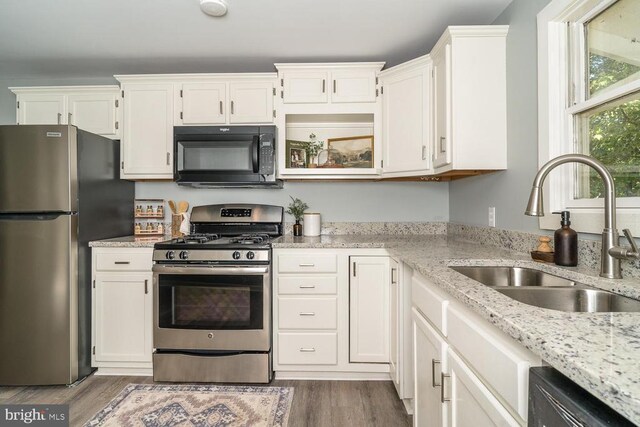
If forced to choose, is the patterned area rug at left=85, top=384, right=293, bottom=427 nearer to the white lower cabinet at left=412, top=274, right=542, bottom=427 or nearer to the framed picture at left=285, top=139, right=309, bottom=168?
the white lower cabinet at left=412, top=274, right=542, bottom=427

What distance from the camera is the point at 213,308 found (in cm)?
212

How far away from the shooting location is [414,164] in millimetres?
2279

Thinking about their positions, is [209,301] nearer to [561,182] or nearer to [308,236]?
[308,236]

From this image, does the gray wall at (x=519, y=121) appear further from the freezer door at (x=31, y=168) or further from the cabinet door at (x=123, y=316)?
the freezer door at (x=31, y=168)

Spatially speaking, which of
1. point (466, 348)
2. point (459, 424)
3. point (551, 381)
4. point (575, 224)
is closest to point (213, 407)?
point (459, 424)

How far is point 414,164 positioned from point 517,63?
80cm

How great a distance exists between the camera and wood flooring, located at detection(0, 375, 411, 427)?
1793 mm

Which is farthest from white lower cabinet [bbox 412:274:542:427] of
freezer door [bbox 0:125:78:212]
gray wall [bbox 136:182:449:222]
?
freezer door [bbox 0:125:78:212]

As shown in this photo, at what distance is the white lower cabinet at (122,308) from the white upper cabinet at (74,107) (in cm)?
104

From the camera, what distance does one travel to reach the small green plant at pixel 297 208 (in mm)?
2734

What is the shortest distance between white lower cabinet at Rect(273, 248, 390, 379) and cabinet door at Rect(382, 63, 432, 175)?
675mm

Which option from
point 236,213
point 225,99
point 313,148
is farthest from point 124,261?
point 313,148

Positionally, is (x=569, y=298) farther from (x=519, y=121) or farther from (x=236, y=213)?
(x=236, y=213)

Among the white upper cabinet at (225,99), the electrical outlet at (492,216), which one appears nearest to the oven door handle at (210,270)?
the white upper cabinet at (225,99)
